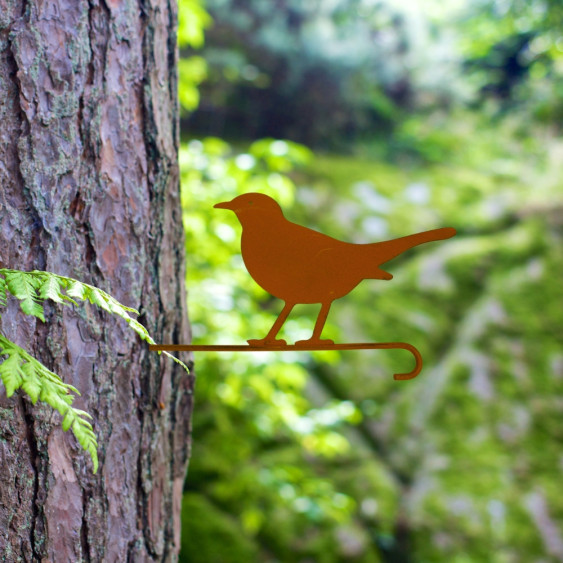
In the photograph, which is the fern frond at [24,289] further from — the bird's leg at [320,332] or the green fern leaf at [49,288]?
the bird's leg at [320,332]

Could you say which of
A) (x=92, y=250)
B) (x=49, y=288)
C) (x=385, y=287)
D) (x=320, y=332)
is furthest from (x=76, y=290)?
(x=385, y=287)

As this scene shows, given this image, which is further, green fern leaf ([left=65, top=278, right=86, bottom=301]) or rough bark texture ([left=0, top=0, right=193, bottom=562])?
rough bark texture ([left=0, top=0, right=193, bottom=562])

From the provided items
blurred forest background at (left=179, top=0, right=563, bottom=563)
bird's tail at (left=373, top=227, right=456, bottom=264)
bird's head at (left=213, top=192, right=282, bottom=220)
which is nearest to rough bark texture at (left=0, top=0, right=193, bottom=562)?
bird's head at (left=213, top=192, right=282, bottom=220)

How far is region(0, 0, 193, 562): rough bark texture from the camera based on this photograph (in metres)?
0.84

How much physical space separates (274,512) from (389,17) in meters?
4.11

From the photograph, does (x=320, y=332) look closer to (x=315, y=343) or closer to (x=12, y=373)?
(x=315, y=343)

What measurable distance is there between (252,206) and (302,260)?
13 cm

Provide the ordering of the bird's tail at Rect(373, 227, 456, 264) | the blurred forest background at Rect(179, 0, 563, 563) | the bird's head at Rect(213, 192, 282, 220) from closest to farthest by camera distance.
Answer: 1. the bird's tail at Rect(373, 227, 456, 264)
2. the bird's head at Rect(213, 192, 282, 220)
3. the blurred forest background at Rect(179, 0, 563, 563)

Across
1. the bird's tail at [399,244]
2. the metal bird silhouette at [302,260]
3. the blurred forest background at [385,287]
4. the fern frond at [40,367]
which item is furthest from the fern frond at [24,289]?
the blurred forest background at [385,287]

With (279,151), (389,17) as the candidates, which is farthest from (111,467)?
(389,17)

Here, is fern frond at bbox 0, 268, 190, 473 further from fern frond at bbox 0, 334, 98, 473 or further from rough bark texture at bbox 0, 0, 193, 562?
rough bark texture at bbox 0, 0, 193, 562

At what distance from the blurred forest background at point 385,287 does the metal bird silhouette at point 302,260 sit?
3.30 ft

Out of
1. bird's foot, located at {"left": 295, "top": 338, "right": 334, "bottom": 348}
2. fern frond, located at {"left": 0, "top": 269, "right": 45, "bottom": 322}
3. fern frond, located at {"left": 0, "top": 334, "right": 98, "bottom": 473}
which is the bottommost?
fern frond, located at {"left": 0, "top": 334, "right": 98, "bottom": 473}

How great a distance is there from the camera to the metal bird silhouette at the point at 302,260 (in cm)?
88
